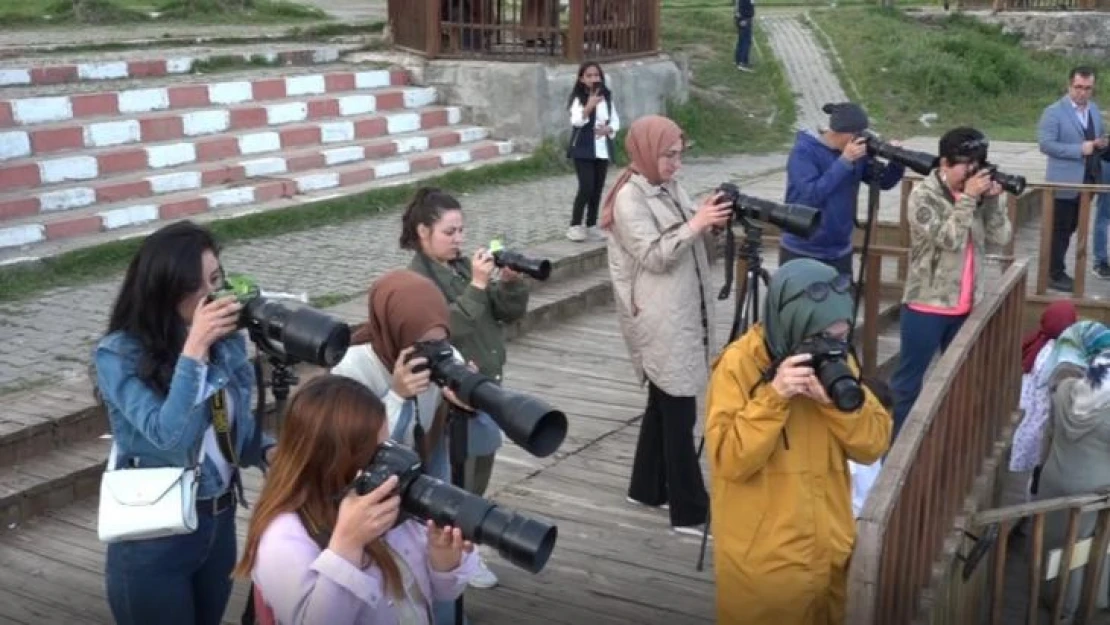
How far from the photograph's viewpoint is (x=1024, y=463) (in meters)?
6.22

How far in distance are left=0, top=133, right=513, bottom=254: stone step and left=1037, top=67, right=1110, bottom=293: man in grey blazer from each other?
5.17 m

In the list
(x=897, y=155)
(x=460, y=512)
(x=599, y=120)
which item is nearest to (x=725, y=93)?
(x=599, y=120)

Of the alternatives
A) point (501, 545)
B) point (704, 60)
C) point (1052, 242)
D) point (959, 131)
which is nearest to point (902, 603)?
point (501, 545)

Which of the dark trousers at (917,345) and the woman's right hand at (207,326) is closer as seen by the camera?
the woman's right hand at (207,326)

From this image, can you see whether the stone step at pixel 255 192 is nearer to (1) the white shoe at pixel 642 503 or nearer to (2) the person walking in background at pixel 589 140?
(2) the person walking in background at pixel 589 140

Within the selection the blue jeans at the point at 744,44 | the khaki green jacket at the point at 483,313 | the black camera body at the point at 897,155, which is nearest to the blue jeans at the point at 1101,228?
the black camera body at the point at 897,155

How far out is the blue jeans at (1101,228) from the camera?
9094mm

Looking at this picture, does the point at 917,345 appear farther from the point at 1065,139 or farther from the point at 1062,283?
the point at 1065,139

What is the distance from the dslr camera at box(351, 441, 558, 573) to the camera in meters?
2.40

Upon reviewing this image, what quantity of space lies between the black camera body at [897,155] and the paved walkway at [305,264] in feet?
11.1

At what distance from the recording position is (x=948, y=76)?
60.3 ft

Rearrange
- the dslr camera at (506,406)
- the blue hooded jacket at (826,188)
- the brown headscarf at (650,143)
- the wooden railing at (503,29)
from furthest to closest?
1. the wooden railing at (503,29)
2. the blue hooded jacket at (826,188)
3. the brown headscarf at (650,143)
4. the dslr camera at (506,406)

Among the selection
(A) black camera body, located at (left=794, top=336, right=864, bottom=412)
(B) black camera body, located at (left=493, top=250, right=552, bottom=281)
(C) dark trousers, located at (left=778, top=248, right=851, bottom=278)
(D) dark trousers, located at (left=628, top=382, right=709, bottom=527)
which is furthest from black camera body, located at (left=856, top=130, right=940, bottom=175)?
(A) black camera body, located at (left=794, top=336, right=864, bottom=412)

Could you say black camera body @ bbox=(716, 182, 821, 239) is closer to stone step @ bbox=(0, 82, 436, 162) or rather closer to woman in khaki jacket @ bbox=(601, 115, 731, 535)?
woman in khaki jacket @ bbox=(601, 115, 731, 535)
